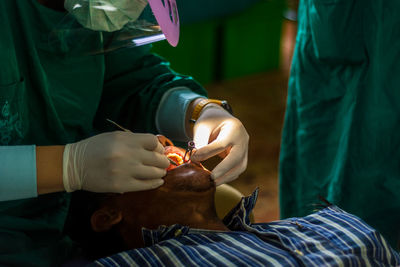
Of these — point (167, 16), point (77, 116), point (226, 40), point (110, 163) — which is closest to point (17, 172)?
point (110, 163)

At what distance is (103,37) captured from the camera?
125 centimetres

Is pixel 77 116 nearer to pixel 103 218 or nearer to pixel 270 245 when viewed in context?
pixel 103 218

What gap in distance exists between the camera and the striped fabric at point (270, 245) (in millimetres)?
1026

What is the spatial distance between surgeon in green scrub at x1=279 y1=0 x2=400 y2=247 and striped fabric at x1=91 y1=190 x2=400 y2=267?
1.00 feet

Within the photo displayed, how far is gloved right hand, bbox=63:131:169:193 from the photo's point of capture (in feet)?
3.46

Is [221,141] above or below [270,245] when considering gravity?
above

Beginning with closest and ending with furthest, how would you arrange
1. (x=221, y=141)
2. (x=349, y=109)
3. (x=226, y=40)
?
(x=221, y=141) < (x=349, y=109) < (x=226, y=40)

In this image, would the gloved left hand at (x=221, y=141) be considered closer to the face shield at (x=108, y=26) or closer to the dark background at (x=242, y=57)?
the face shield at (x=108, y=26)

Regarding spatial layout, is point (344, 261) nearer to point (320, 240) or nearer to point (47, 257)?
point (320, 240)

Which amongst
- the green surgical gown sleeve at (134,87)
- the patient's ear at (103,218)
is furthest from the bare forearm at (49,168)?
the green surgical gown sleeve at (134,87)

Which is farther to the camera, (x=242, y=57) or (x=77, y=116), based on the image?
(x=242, y=57)

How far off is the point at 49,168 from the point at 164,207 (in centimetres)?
29

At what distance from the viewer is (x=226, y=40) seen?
12.4 feet

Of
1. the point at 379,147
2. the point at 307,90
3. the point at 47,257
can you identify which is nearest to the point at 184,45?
the point at 307,90
